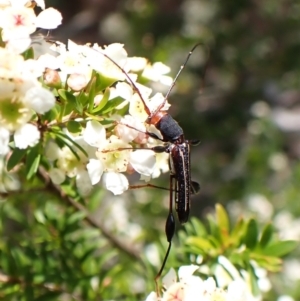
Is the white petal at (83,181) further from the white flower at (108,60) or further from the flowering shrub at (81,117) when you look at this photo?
the white flower at (108,60)

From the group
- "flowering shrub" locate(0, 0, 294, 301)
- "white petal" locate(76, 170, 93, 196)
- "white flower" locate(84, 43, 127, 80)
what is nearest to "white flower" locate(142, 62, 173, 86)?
A: "flowering shrub" locate(0, 0, 294, 301)

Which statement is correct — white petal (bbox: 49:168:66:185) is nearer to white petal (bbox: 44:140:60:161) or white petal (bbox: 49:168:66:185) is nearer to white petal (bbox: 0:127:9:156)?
white petal (bbox: 44:140:60:161)

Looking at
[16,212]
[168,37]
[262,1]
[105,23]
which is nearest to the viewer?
[16,212]

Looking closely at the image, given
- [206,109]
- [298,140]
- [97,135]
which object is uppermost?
[97,135]

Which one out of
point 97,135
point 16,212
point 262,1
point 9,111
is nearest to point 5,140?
point 9,111

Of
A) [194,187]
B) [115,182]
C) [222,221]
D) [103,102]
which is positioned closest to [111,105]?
[103,102]

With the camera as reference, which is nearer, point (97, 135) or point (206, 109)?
point (97, 135)

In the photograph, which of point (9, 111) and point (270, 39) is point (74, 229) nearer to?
point (9, 111)
